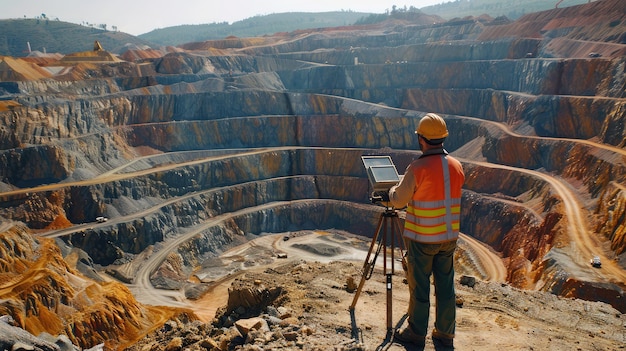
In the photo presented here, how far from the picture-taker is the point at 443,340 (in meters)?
8.15

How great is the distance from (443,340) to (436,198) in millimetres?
2724

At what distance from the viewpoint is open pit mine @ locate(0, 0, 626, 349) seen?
27.7 meters

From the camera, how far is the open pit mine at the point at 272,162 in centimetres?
2767

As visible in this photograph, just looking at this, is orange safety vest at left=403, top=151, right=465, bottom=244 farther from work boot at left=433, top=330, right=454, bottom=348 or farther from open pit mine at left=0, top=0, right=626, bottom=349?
open pit mine at left=0, top=0, right=626, bottom=349

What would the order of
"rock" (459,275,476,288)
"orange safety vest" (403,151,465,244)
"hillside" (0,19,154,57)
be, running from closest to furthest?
1. "orange safety vest" (403,151,465,244)
2. "rock" (459,275,476,288)
3. "hillside" (0,19,154,57)

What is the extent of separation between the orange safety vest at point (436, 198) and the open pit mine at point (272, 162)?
754 inches

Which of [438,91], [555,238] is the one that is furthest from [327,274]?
[438,91]

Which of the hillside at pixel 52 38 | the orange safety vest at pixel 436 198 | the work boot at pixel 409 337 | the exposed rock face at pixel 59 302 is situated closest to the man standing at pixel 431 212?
the orange safety vest at pixel 436 198

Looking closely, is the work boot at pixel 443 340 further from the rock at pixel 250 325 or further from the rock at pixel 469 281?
the rock at pixel 469 281

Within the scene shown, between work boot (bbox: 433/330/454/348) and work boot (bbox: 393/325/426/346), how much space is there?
0.37m

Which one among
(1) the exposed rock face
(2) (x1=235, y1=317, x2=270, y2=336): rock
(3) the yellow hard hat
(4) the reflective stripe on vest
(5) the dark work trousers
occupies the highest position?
(3) the yellow hard hat

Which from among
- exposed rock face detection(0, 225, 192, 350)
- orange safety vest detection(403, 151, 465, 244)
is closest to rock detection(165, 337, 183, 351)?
orange safety vest detection(403, 151, 465, 244)

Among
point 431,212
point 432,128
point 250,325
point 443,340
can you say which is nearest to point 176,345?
point 250,325

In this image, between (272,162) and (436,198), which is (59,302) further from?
(272,162)
